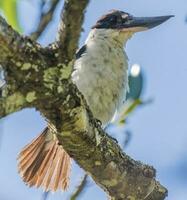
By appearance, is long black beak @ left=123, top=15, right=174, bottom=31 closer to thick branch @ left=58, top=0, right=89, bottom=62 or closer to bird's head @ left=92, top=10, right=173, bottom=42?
bird's head @ left=92, top=10, right=173, bottom=42

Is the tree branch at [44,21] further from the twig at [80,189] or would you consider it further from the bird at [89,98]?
the bird at [89,98]

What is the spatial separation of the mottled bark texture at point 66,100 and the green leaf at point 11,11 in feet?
0.38

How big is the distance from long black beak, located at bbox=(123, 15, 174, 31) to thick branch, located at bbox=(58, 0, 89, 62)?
53.3 inches

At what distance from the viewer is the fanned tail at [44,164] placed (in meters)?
2.64

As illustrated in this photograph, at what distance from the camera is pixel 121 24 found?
137 inches

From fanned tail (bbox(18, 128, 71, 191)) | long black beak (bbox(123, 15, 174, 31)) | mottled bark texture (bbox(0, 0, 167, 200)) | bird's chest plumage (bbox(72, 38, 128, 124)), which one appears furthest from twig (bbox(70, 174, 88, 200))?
long black beak (bbox(123, 15, 174, 31))

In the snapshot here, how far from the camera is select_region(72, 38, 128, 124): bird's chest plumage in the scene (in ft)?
9.51

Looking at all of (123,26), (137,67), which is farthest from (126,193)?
(123,26)

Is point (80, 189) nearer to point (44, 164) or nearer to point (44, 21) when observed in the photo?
point (44, 21)

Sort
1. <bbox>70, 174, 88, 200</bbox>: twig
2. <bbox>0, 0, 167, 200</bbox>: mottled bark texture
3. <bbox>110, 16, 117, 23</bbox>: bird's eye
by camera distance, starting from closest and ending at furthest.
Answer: <bbox>0, 0, 167, 200</bbox>: mottled bark texture < <bbox>70, 174, 88, 200</bbox>: twig < <bbox>110, 16, 117, 23</bbox>: bird's eye

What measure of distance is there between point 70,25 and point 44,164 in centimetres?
146

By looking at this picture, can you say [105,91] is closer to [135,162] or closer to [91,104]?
[91,104]

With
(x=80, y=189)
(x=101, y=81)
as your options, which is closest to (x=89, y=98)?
(x=101, y=81)

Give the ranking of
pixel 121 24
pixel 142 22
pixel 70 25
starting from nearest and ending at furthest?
pixel 70 25, pixel 142 22, pixel 121 24
